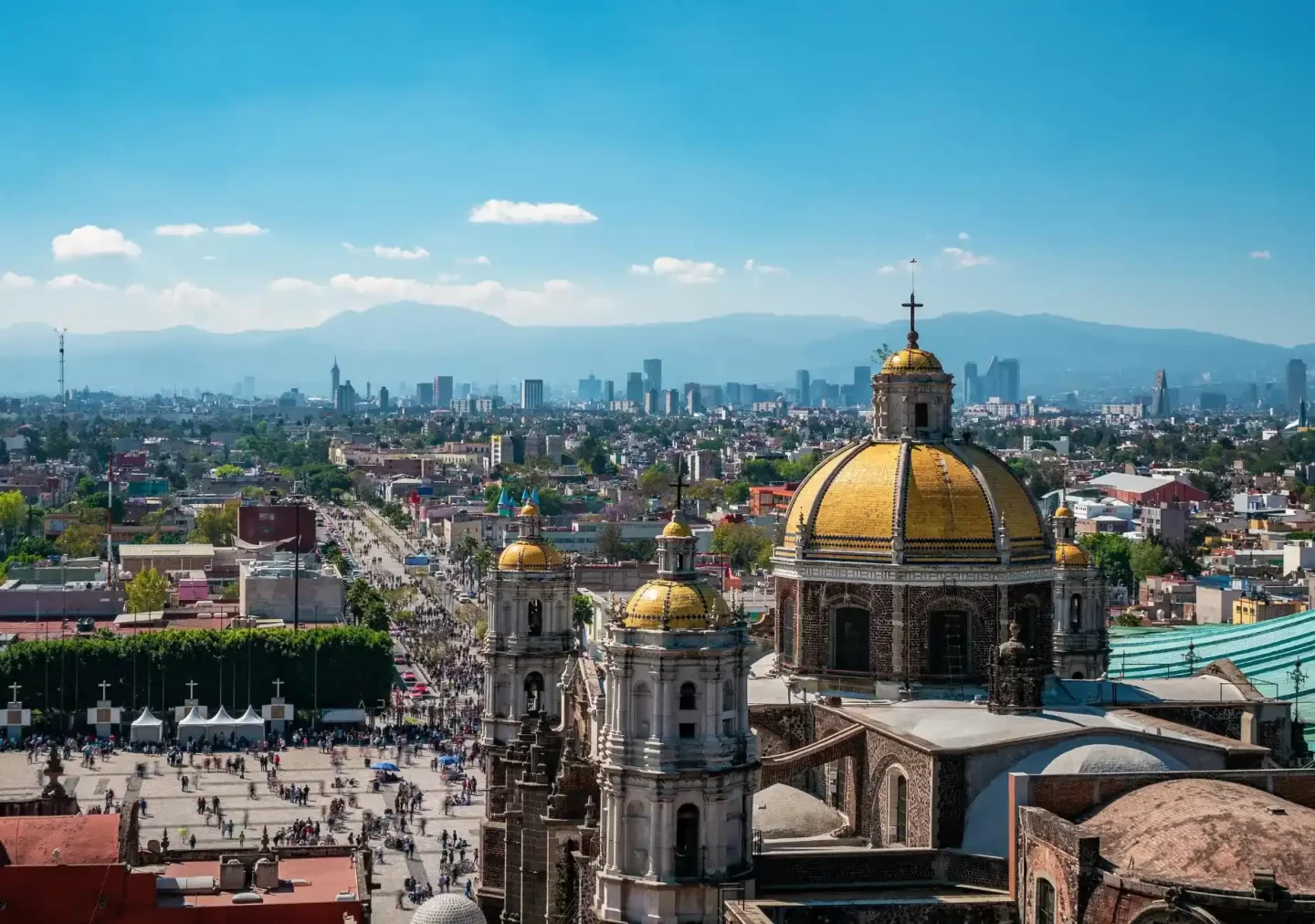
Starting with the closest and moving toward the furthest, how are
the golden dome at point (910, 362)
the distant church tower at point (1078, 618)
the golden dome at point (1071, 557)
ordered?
the golden dome at point (910, 362) < the distant church tower at point (1078, 618) < the golden dome at point (1071, 557)

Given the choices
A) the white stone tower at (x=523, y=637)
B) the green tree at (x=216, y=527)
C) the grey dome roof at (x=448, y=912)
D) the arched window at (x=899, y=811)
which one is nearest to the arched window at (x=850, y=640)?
the arched window at (x=899, y=811)

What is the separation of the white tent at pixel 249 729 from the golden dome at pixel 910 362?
28.9 metres

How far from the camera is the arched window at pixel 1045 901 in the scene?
25578 mm

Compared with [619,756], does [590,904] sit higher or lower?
lower

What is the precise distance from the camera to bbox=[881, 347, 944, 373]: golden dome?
117 ft

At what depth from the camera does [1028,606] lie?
33.7m

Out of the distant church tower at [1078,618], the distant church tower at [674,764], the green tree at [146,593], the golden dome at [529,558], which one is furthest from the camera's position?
the green tree at [146,593]

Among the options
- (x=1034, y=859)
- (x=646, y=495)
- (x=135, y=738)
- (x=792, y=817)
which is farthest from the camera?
(x=646, y=495)

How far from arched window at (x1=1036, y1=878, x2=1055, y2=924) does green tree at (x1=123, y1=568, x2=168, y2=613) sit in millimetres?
58715

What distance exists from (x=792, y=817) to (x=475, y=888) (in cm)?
1086

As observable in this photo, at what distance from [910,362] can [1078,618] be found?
846 cm

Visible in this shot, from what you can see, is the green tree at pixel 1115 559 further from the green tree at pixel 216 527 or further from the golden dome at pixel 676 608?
the golden dome at pixel 676 608

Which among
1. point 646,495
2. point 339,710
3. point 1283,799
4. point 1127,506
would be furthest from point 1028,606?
point 646,495

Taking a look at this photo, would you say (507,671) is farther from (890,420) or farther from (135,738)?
(135,738)
